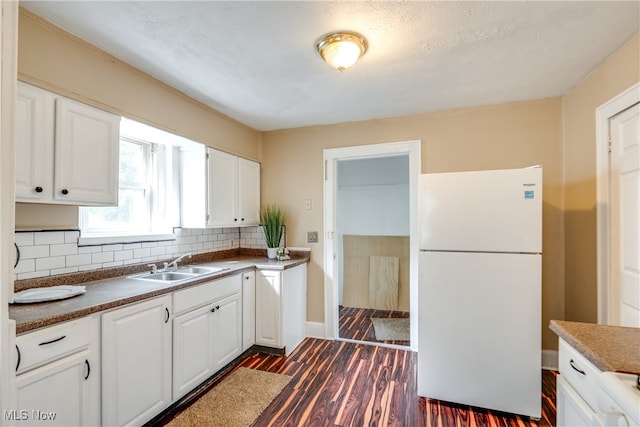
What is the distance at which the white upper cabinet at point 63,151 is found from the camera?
4.81 feet

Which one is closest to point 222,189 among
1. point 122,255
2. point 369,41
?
point 122,255

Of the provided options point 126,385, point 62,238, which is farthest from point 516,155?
point 62,238

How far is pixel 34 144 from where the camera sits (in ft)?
4.91

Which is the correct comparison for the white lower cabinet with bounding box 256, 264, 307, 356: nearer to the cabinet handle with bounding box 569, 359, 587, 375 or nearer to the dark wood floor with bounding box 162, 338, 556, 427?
the dark wood floor with bounding box 162, 338, 556, 427

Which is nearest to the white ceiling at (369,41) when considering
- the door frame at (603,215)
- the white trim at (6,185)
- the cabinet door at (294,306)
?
the door frame at (603,215)

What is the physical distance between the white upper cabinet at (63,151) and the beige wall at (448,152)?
182 centimetres

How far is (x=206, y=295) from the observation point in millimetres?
2240

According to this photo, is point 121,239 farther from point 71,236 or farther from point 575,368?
point 575,368

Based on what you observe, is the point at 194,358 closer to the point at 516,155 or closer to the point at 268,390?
the point at 268,390

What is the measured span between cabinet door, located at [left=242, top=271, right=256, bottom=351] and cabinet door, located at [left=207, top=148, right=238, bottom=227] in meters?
0.61

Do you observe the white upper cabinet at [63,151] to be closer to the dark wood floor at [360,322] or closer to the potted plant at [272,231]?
the potted plant at [272,231]

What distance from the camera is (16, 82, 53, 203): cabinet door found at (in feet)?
4.73

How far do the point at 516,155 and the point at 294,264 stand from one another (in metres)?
2.31

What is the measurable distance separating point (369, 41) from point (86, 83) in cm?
171
